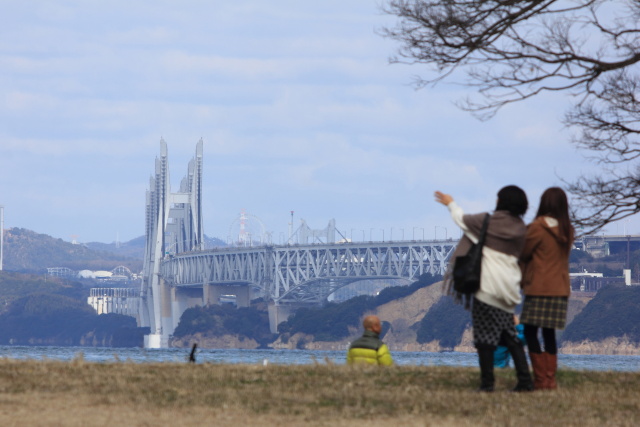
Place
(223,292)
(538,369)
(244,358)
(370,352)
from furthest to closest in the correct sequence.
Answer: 1. (223,292)
2. (244,358)
3. (370,352)
4. (538,369)

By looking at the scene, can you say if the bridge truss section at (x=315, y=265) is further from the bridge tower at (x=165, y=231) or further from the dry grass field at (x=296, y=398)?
the dry grass field at (x=296, y=398)

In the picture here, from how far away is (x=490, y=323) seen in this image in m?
8.62

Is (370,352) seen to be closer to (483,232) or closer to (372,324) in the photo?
(372,324)

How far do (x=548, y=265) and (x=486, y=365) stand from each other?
962 mm

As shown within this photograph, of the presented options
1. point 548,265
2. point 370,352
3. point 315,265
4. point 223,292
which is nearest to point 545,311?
point 548,265

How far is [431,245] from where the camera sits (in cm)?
13625

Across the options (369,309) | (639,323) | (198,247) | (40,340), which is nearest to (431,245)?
(369,309)

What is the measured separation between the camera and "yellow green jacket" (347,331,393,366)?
1076cm

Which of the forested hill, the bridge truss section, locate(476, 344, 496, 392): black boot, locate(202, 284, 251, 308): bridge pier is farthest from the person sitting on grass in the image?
locate(202, 284, 251, 308): bridge pier

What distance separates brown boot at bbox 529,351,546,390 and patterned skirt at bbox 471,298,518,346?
42cm

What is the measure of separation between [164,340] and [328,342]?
24.7 m

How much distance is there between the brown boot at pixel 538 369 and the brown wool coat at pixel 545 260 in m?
0.55

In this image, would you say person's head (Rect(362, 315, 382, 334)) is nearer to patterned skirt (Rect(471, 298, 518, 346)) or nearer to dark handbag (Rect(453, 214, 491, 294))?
patterned skirt (Rect(471, 298, 518, 346))

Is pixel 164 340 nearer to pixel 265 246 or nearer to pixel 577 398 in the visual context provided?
pixel 265 246
